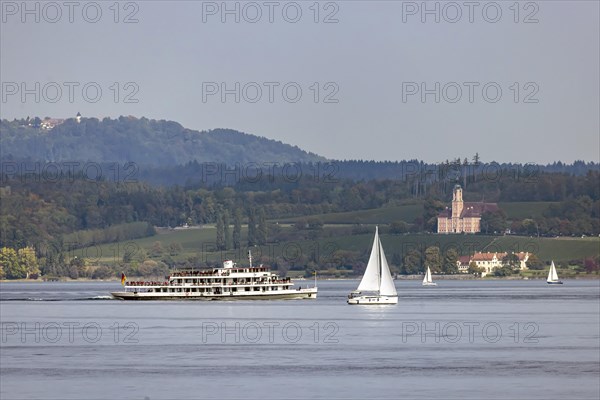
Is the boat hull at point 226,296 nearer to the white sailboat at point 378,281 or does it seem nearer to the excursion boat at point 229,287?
the excursion boat at point 229,287

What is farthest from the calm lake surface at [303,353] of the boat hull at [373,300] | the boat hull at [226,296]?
the boat hull at [226,296]

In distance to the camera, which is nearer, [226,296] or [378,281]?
[378,281]

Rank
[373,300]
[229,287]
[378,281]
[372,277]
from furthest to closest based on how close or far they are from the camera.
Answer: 1. [229,287]
2. [373,300]
3. [372,277]
4. [378,281]

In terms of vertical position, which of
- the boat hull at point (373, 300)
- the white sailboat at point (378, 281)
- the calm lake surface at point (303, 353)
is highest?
the white sailboat at point (378, 281)

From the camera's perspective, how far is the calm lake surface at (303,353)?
71.7 meters

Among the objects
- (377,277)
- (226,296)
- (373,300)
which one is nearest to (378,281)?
(377,277)

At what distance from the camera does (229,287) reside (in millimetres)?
174500

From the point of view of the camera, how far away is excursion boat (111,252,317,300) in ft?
571

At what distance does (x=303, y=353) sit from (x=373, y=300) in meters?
69.0

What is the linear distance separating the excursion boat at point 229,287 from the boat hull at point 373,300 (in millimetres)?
14825

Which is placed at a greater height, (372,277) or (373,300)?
(372,277)

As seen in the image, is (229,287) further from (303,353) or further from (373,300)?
(303,353)

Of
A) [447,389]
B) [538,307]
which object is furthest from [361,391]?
[538,307]

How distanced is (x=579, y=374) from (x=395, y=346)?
21.7m
